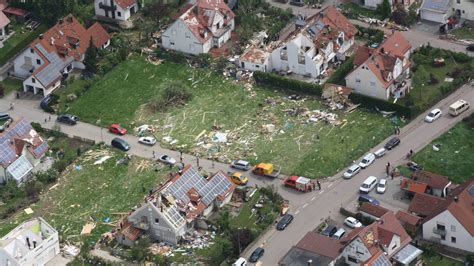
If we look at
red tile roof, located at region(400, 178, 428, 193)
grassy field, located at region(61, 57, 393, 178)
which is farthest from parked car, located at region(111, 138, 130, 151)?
red tile roof, located at region(400, 178, 428, 193)

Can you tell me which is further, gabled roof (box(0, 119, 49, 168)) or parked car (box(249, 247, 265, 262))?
gabled roof (box(0, 119, 49, 168))

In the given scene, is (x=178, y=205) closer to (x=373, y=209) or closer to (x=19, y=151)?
(x=373, y=209)

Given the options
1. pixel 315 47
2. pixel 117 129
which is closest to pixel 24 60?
pixel 117 129

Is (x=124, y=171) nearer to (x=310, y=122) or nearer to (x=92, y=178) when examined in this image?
(x=92, y=178)

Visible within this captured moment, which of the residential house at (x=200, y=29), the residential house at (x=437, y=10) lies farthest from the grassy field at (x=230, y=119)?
the residential house at (x=437, y=10)

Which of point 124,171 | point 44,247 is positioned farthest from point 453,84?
point 44,247

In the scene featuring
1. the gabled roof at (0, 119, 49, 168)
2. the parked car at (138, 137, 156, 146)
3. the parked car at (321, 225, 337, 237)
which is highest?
the gabled roof at (0, 119, 49, 168)

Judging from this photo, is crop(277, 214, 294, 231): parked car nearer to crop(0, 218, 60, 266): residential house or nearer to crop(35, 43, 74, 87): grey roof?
crop(0, 218, 60, 266): residential house
